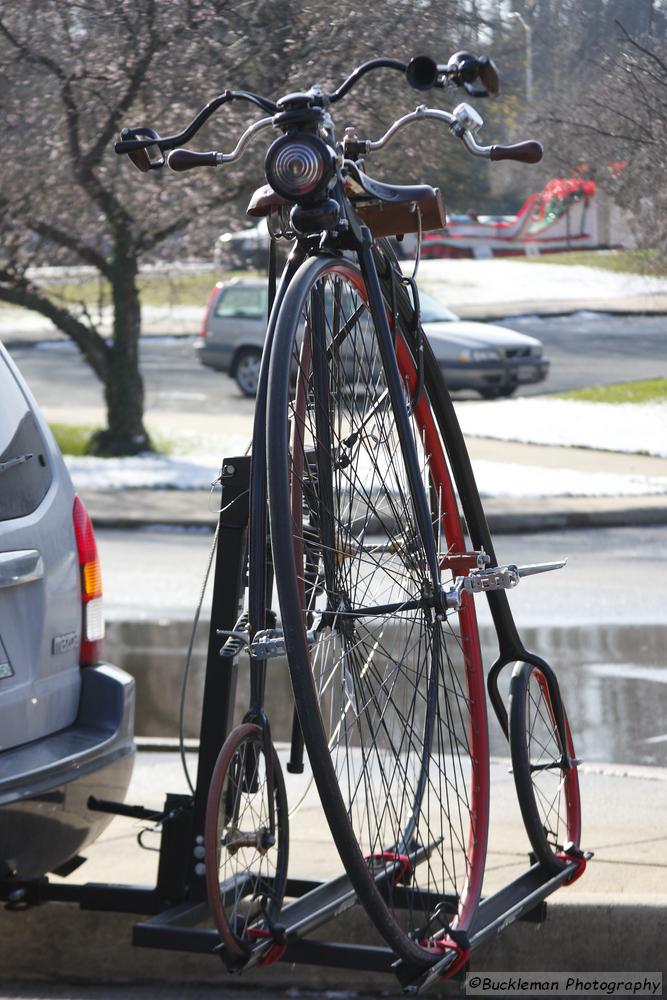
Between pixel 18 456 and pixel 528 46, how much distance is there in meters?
4.31

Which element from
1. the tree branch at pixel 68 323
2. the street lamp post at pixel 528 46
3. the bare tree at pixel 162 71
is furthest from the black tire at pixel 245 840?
the tree branch at pixel 68 323

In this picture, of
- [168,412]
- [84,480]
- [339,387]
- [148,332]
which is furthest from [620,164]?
[148,332]

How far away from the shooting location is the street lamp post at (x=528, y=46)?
7.22m

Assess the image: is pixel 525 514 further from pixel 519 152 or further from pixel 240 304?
pixel 240 304

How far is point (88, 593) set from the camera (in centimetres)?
415

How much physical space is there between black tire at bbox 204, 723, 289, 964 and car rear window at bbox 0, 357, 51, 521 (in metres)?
0.96

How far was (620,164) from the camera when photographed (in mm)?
7238

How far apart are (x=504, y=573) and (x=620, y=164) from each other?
4.07m


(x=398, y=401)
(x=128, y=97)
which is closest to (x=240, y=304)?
(x=128, y=97)

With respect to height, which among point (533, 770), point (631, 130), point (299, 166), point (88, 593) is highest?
point (631, 130)

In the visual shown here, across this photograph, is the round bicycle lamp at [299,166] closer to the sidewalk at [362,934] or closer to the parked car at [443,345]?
the sidewalk at [362,934]

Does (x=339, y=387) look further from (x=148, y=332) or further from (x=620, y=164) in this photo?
(x=148, y=332)

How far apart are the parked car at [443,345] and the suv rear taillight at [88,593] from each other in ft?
40.5

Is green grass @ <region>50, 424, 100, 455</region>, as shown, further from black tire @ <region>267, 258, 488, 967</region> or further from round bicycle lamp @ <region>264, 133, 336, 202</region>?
round bicycle lamp @ <region>264, 133, 336, 202</region>
